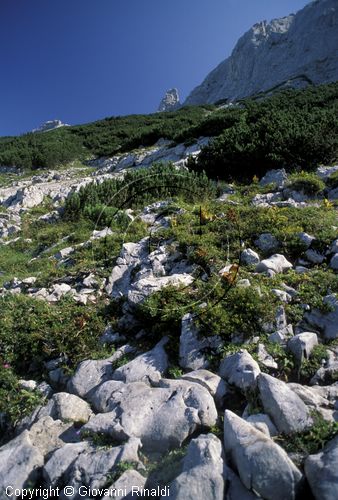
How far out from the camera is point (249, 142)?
1684cm

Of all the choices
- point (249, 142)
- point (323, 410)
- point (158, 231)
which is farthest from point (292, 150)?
point (323, 410)

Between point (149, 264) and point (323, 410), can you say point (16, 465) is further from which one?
point (149, 264)

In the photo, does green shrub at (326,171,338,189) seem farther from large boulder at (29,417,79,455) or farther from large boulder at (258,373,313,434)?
large boulder at (29,417,79,455)

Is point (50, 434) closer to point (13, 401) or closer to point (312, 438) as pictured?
point (13, 401)

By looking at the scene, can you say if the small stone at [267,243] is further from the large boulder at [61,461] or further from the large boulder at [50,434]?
the large boulder at [61,461]

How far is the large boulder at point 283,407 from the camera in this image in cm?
363

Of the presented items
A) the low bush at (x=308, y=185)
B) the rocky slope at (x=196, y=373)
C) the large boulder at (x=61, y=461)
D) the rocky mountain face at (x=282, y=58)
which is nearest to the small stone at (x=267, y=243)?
the rocky slope at (x=196, y=373)

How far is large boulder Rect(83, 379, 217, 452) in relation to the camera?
382 cm

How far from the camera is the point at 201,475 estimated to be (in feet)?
10.0

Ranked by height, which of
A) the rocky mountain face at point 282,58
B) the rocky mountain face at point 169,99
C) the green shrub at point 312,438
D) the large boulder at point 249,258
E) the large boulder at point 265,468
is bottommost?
the green shrub at point 312,438

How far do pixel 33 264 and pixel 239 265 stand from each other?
622cm

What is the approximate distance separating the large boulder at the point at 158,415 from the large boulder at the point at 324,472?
115 centimetres

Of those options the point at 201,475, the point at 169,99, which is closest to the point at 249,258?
the point at 201,475

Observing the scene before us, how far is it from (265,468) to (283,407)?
86cm
